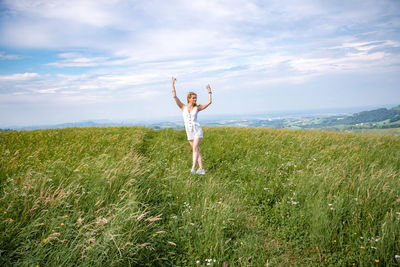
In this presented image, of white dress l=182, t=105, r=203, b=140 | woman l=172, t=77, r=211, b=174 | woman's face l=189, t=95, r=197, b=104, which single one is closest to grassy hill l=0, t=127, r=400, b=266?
woman l=172, t=77, r=211, b=174

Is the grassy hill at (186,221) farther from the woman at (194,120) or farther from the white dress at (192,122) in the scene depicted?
the white dress at (192,122)

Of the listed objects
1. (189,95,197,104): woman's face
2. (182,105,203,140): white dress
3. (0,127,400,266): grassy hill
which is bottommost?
(0,127,400,266): grassy hill

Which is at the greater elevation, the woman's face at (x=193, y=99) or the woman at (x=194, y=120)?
the woman's face at (x=193, y=99)

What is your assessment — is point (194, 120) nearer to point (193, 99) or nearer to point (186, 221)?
point (193, 99)

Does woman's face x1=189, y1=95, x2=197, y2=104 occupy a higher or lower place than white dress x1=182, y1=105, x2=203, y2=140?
higher

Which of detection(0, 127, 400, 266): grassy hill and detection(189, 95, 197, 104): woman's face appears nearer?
detection(0, 127, 400, 266): grassy hill

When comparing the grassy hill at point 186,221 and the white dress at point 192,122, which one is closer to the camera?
the grassy hill at point 186,221

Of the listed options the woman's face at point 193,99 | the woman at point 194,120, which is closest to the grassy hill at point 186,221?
the woman at point 194,120

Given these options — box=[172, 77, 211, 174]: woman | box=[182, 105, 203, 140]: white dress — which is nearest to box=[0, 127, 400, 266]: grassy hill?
box=[172, 77, 211, 174]: woman

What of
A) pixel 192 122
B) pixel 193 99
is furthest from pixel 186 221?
pixel 193 99

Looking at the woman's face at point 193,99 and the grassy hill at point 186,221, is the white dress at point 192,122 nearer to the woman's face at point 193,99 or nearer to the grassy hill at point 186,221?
the woman's face at point 193,99

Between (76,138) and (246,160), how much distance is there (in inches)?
365

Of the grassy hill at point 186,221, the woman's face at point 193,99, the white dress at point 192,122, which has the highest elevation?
the woman's face at point 193,99

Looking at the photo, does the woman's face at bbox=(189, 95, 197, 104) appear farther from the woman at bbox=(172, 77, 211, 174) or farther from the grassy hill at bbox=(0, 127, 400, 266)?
the grassy hill at bbox=(0, 127, 400, 266)
